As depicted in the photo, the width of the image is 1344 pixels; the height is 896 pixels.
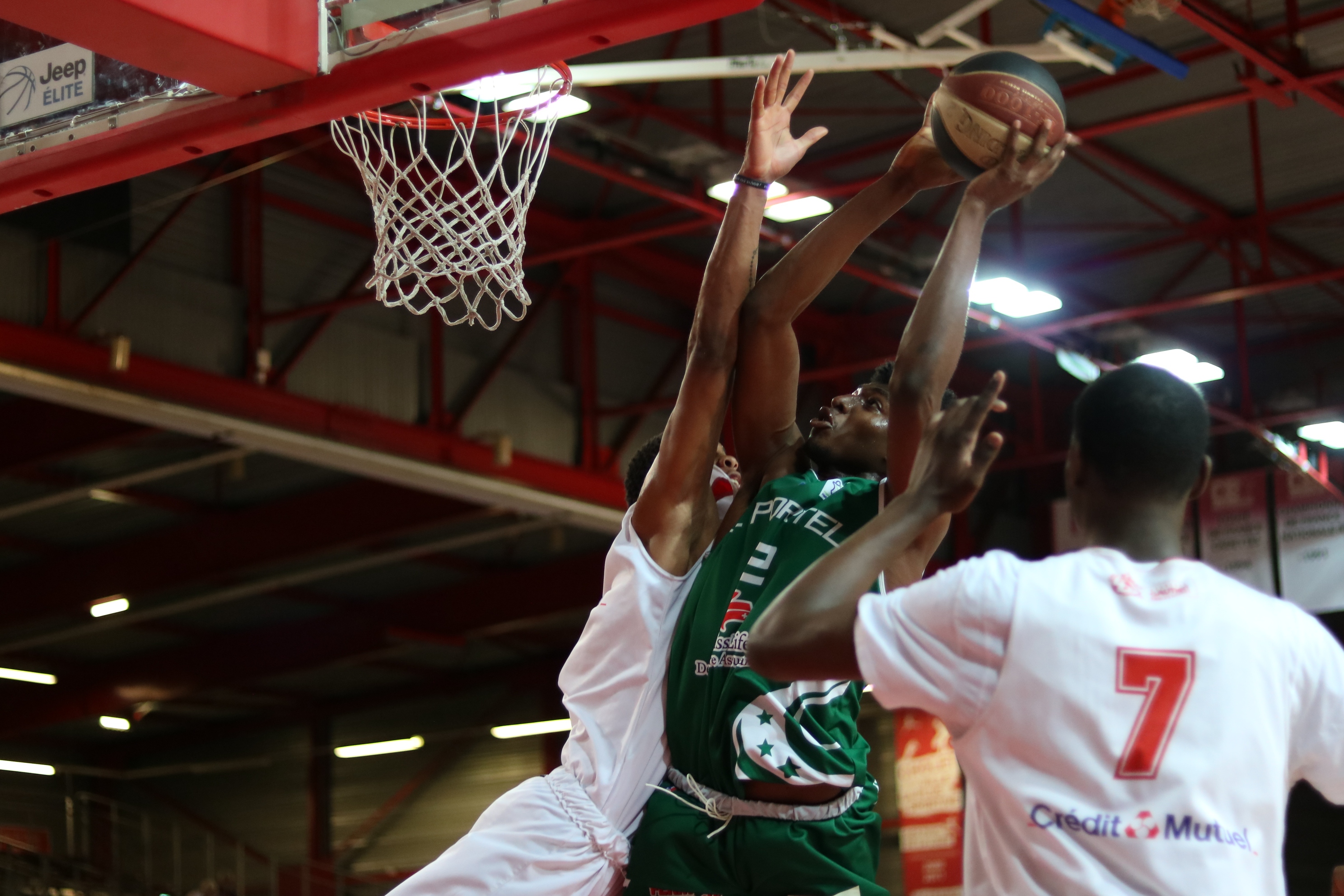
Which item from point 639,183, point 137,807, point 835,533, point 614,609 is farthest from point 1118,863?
point 137,807

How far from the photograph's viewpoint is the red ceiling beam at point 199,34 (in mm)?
4961

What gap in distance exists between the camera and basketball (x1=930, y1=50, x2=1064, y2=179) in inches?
157

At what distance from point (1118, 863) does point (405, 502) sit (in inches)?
588

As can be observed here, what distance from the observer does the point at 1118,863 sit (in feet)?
8.53

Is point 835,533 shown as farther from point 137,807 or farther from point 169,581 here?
point 137,807

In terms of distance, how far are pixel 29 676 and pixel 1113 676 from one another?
72.0ft

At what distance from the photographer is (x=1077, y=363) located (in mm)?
16109

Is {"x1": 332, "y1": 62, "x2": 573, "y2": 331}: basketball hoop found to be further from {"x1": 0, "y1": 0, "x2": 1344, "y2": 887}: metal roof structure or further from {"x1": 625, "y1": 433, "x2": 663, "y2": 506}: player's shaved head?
{"x1": 0, "y1": 0, "x2": 1344, "y2": 887}: metal roof structure

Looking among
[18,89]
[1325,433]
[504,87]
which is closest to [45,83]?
[18,89]

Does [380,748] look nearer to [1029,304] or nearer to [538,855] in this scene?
[1029,304]

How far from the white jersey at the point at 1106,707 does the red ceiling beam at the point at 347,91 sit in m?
2.35

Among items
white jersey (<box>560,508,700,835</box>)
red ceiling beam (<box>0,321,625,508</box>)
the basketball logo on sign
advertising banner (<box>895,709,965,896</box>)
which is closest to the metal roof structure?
red ceiling beam (<box>0,321,625,508</box>)

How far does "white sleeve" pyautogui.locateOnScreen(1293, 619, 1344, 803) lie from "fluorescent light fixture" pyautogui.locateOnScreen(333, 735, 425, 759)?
2273cm

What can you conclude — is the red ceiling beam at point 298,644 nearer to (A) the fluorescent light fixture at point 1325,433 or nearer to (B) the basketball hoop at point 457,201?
(A) the fluorescent light fixture at point 1325,433
